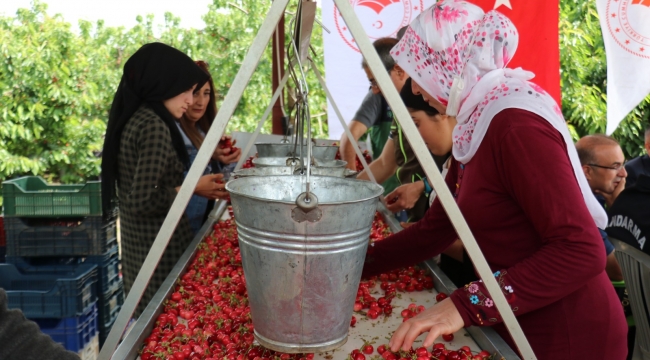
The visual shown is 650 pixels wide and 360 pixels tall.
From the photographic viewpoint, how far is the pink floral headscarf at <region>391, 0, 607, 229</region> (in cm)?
158

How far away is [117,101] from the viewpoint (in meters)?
3.04

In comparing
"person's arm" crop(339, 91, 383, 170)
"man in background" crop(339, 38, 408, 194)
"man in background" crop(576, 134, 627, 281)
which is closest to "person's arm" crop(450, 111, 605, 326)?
"man in background" crop(339, 38, 408, 194)

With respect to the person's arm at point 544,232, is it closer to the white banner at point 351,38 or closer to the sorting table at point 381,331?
the sorting table at point 381,331

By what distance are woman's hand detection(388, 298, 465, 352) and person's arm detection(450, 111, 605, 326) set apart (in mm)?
24

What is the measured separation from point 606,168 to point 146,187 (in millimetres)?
2912

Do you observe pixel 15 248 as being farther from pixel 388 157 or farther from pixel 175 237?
pixel 388 157

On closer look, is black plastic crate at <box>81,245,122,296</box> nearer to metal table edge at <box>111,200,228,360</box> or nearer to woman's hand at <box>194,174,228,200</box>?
woman's hand at <box>194,174,228,200</box>

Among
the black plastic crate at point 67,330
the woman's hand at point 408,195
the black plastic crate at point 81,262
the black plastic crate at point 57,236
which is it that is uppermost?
the woman's hand at point 408,195

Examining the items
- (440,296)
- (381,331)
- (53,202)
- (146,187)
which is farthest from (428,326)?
(53,202)

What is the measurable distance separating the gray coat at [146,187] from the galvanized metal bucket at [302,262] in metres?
1.66

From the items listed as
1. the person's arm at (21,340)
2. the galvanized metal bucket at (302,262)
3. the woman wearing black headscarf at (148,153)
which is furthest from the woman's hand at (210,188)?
the person's arm at (21,340)

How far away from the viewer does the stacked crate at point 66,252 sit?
11.1 ft

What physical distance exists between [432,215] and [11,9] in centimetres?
1091

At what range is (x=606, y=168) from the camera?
3.81 metres
